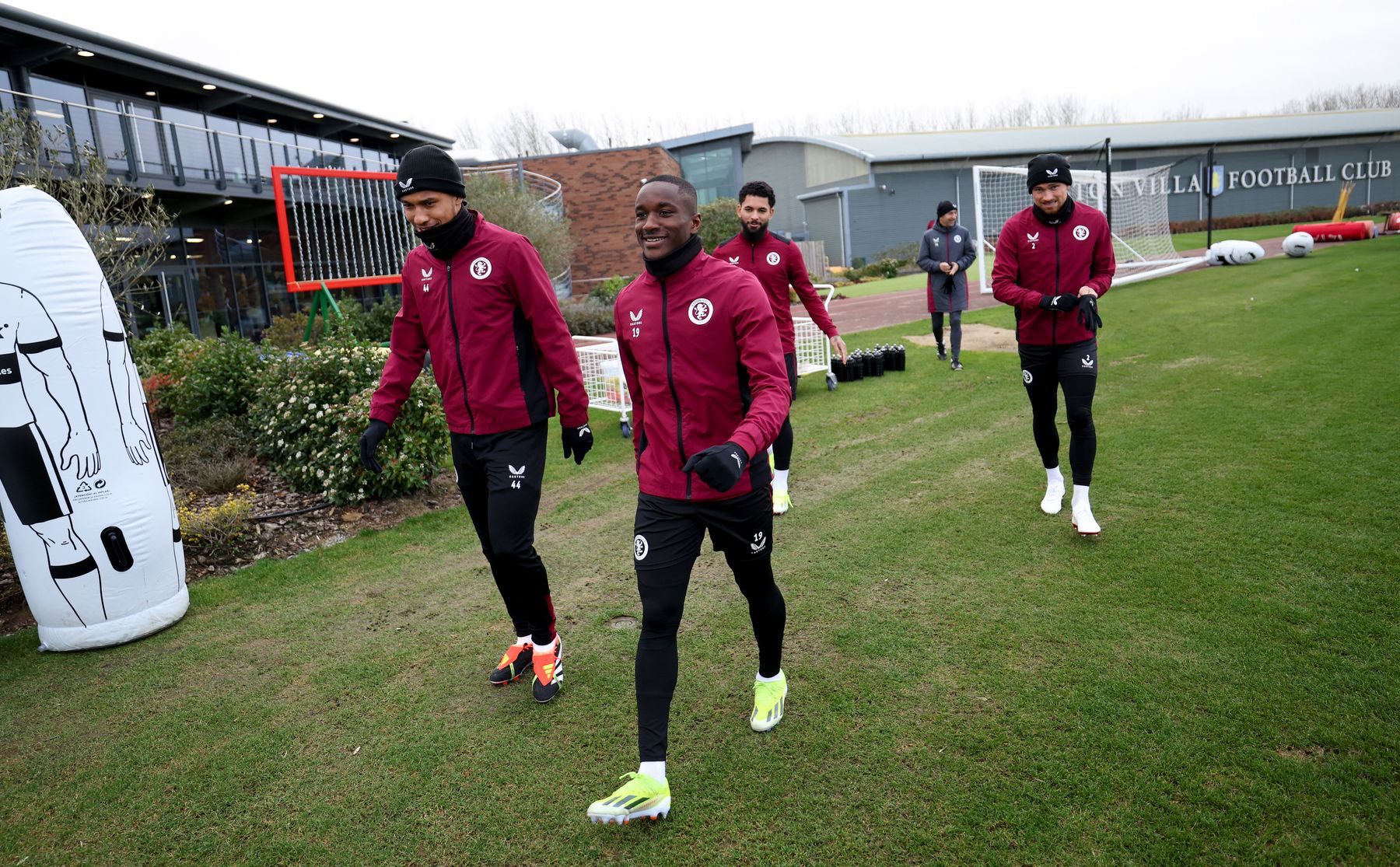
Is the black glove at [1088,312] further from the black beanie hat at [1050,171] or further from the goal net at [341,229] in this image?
the goal net at [341,229]

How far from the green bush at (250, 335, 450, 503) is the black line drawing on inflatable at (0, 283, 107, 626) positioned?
219 centimetres

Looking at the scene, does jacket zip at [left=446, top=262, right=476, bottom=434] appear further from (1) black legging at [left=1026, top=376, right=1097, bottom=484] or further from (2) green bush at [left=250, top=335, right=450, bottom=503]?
(1) black legging at [left=1026, top=376, right=1097, bottom=484]

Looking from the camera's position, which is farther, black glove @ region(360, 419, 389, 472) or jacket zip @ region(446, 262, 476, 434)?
black glove @ region(360, 419, 389, 472)

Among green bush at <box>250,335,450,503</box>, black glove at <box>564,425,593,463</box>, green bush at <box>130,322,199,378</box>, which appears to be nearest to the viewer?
black glove at <box>564,425,593,463</box>

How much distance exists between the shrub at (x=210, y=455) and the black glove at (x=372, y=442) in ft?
12.9

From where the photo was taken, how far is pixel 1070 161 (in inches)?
1531

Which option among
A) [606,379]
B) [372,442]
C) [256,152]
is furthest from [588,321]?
[372,442]

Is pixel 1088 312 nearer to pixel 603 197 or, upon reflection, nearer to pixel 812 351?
pixel 812 351

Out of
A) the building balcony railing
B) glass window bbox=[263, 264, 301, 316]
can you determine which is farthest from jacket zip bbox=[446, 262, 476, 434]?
glass window bbox=[263, 264, 301, 316]

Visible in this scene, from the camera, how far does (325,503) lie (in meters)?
6.62

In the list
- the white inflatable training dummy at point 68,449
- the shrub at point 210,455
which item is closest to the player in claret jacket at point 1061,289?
the white inflatable training dummy at point 68,449

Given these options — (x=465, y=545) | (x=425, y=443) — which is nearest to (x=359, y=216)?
(x=425, y=443)

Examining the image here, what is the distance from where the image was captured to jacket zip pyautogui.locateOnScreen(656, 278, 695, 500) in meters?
2.77

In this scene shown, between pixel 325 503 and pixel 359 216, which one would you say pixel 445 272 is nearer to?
pixel 325 503
